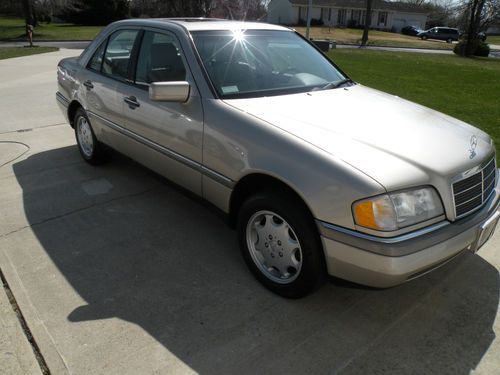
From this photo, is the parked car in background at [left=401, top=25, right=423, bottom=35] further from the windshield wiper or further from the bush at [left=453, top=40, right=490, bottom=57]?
the windshield wiper

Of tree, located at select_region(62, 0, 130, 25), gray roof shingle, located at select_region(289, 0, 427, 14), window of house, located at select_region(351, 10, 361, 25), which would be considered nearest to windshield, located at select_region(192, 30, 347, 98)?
tree, located at select_region(62, 0, 130, 25)

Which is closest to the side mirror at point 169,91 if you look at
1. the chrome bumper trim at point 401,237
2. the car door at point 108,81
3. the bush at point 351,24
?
the car door at point 108,81

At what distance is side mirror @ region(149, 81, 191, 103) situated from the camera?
3027 mm

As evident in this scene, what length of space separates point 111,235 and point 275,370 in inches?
76.4

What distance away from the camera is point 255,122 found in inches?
112

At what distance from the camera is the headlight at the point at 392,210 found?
2.30 meters

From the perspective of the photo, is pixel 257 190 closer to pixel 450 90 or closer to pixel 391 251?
pixel 391 251

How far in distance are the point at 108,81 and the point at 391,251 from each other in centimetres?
321

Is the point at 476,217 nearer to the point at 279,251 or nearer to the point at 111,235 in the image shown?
the point at 279,251

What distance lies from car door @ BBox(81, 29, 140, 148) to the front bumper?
2.53 metres

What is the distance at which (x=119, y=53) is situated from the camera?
4.33m

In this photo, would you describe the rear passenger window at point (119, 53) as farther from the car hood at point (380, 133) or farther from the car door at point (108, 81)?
the car hood at point (380, 133)

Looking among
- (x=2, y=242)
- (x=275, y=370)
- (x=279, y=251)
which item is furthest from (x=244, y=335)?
(x=2, y=242)

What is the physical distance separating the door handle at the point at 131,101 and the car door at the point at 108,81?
148 millimetres
